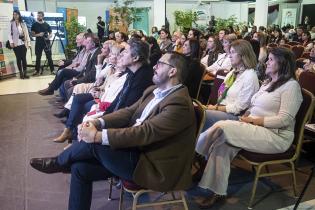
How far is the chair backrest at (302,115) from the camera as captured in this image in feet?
8.04

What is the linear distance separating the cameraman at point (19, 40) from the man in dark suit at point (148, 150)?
687cm

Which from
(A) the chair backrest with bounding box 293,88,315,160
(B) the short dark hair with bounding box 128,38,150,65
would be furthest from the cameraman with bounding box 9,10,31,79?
(A) the chair backrest with bounding box 293,88,315,160

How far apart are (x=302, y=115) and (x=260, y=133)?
326 mm

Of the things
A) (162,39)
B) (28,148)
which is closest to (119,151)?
(28,148)

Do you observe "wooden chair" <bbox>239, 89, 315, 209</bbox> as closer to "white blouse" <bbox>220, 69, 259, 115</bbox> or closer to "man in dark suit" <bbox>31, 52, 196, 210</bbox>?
"white blouse" <bbox>220, 69, 259, 115</bbox>

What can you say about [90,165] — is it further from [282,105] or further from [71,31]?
[71,31]

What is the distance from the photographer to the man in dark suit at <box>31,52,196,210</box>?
Result: 1933mm

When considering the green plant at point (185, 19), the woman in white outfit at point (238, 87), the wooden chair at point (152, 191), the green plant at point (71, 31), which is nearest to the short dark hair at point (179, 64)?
the wooden chair at point (152, 191)

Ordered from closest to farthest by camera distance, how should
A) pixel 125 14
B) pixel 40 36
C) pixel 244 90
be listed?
1. pixel 244 90
2. pixel 40 36
3. pixel 125 14

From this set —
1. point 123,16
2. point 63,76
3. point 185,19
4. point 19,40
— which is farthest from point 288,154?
point 185,19

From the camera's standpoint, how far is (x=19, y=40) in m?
8.27

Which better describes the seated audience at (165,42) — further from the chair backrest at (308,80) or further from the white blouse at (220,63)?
the chair backrest at (308,80)

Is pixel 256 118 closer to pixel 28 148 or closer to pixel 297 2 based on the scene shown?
pixel 28 148

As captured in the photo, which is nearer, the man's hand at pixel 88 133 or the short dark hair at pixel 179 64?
the man's hand at pixel 88 133
